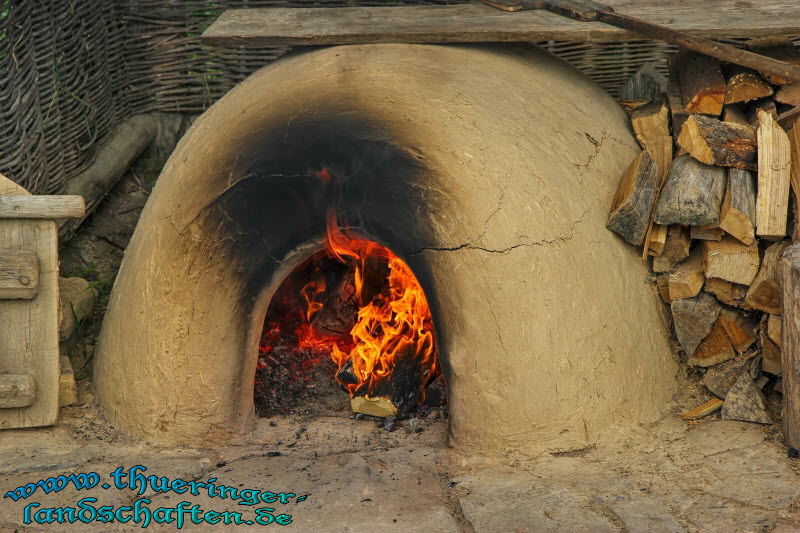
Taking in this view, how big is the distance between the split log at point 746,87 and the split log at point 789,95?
5 centimetres

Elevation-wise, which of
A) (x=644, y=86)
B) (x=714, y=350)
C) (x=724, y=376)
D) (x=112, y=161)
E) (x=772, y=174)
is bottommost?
(x=724, y=376)

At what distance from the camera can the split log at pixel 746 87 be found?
4148 millimetres

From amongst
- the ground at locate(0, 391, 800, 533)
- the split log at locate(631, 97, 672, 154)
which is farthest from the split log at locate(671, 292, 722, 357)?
the split log at locate(631, 97, 672, 154)

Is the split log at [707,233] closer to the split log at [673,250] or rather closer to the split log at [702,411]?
the split log at [673,250]

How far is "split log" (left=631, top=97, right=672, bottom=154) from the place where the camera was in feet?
14.3

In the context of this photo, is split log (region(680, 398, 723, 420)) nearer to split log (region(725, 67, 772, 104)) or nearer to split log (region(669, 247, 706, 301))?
split log (region(669, 247, 706, 301))

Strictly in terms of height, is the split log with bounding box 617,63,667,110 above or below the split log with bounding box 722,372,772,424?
above

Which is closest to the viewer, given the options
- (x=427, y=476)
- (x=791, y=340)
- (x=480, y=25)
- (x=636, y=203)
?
(x=791, y=340)

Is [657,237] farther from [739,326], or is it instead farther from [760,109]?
[760,109]

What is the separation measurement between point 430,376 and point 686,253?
4.38 ft

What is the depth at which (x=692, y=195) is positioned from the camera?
3.93 meters

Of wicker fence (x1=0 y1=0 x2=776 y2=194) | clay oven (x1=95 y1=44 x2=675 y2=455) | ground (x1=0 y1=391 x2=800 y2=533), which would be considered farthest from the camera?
wicker fence (x1=0 y1=0 x2=776 y2=194)

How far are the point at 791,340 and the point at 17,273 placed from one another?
3.27 metres

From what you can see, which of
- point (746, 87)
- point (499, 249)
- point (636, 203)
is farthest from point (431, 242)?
point (746, 87)
